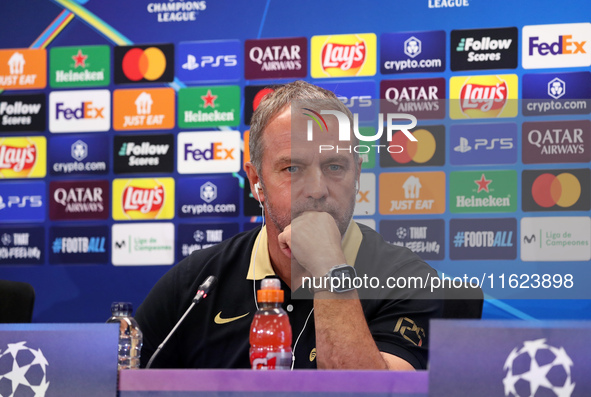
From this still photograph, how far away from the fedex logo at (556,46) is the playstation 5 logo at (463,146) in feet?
4.34

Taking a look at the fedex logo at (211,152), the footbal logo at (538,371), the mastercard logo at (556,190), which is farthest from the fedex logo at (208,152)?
the footbal logo at (538,371)

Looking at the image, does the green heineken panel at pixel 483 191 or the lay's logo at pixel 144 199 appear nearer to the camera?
the green heineken panel at pixel 483 191

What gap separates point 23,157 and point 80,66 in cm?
45

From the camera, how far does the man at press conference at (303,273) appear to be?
140 cm

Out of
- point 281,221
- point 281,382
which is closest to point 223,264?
point 281,221

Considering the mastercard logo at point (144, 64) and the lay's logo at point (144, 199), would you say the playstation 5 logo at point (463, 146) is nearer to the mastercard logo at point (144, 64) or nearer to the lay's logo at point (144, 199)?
the lay's logo at point (144, 199)

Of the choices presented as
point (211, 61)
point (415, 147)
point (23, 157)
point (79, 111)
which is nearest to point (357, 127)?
point (415, 147)

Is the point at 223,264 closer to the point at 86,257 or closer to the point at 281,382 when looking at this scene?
the point at 281,382

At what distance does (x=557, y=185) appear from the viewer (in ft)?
6.80

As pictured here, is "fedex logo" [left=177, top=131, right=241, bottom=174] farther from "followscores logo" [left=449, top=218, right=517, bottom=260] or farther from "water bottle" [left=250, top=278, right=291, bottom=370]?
"water bottle" [left=250, top=278, right=291, bottom=370]

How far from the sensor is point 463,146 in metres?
1.44

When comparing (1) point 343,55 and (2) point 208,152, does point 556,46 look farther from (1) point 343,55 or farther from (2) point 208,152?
(2) point 208,152

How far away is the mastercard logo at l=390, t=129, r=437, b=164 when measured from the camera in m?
1.35

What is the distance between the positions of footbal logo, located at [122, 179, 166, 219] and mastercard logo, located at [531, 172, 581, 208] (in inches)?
56.6
